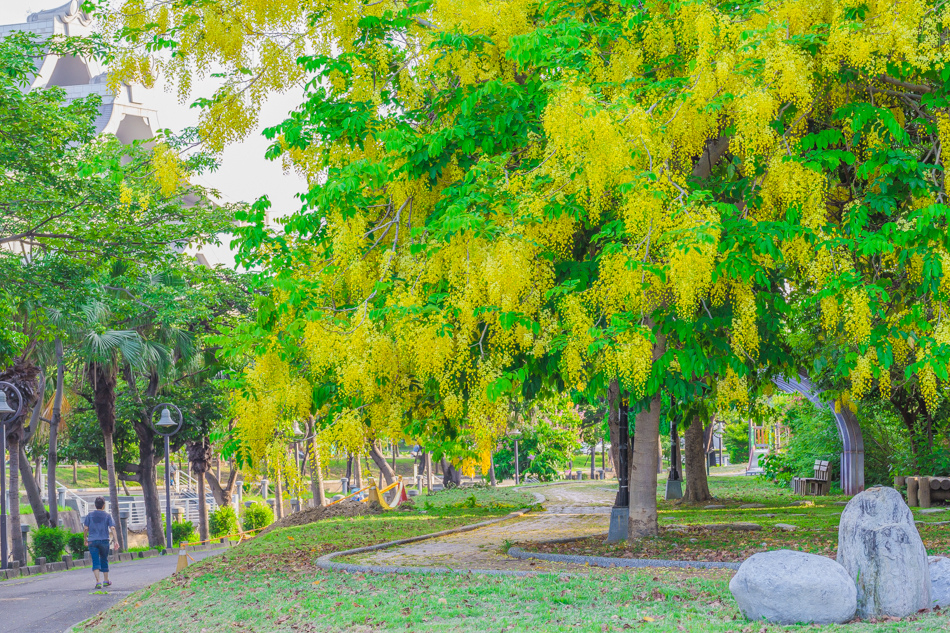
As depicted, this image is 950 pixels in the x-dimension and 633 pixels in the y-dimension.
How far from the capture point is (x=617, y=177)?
24.4 feet

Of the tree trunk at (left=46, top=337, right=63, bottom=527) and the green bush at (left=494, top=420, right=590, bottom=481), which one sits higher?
the tree trunk at (left=46, top=337, right=63, bottom=527)

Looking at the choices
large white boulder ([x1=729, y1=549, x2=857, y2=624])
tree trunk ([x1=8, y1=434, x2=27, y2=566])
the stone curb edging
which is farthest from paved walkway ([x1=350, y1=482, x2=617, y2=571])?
tree trunk ([x1=8, y1=434, x2=27, y2=566])

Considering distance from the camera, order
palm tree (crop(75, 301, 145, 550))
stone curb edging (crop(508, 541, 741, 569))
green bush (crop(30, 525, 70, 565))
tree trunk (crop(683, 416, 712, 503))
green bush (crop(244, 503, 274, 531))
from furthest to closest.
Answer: green bush (crop(244, 503, 274, 531))
tree trunk (crop(683, 416, 712, 503))
green bush (crop(30, 525, 70, 565))
palm tree (crop(75, 301, 145, 550))
stone curb edging (crop(508, 541, 741, 569))

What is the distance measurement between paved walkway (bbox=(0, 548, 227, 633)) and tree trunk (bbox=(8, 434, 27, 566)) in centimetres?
129

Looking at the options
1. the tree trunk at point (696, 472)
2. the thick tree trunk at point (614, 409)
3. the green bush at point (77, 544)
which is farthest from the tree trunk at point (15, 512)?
the tree trunk at point (696, 472)

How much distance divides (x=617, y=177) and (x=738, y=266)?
121 cm

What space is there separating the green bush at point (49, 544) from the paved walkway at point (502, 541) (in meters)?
8.83

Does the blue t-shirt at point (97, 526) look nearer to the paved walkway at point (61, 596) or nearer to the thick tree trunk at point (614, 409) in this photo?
the paved walkway at point (61, 596)

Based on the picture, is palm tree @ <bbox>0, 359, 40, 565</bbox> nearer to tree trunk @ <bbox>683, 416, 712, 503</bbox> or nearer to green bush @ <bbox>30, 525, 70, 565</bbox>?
green bush @ <bbox>30, 525, 70, 565</bbox>

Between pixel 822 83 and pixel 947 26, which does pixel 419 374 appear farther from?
pixel 947 26

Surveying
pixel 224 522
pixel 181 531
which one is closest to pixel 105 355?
pixel 181 531

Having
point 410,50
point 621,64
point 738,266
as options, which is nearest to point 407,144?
point 410,50

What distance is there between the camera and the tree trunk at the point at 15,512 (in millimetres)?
16609

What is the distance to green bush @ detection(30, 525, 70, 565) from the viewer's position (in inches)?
690
